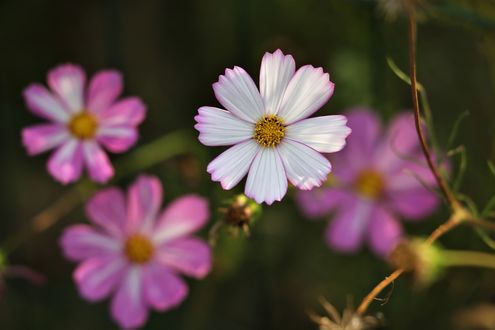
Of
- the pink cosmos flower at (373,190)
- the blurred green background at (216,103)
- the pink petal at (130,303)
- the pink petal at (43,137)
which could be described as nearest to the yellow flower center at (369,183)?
the pink cosmos flower at (373,190)

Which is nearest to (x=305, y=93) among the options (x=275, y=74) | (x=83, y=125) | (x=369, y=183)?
(x=275, y=74)

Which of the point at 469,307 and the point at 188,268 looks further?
the point at 469,307

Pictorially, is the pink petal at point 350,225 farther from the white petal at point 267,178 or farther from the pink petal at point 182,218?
the white petal at point 267,178

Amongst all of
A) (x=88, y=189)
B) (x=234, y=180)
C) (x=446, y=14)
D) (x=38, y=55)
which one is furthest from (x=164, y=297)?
(x=38, y=55)

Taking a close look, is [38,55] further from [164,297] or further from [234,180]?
[234,180]

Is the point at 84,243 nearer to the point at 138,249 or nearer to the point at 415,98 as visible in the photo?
the point at 138,249
